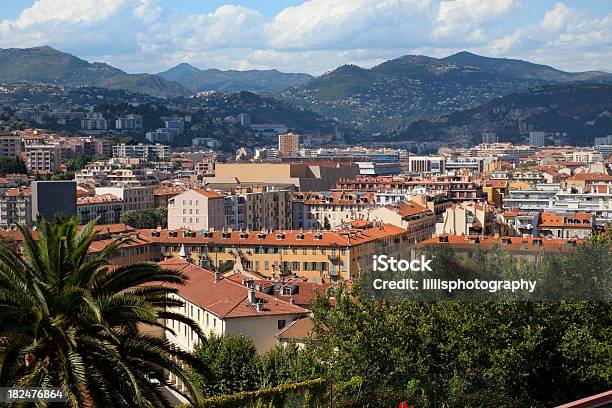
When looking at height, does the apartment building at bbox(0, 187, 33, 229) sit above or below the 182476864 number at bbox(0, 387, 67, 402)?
below

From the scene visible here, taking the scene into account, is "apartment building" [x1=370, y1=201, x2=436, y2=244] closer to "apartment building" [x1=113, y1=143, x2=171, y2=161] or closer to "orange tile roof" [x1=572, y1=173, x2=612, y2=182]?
"orange tile roof" [x1=572, y1=173, x2=612, y2=182]

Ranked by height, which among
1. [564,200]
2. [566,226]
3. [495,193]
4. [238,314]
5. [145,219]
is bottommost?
[145,219]

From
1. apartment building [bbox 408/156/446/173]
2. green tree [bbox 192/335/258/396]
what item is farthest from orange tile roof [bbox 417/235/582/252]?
apartment building [bbox 408/156/446/173]

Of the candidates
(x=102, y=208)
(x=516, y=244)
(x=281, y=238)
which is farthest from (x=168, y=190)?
(x=516, y=244)

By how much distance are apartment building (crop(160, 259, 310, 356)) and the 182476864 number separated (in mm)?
13902

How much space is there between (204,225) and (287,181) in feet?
83.6

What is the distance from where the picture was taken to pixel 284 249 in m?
44.4

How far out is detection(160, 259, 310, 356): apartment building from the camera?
22328 mm

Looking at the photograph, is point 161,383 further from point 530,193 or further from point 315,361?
point 530,193

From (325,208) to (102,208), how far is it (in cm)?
1532

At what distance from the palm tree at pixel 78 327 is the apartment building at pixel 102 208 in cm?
5972

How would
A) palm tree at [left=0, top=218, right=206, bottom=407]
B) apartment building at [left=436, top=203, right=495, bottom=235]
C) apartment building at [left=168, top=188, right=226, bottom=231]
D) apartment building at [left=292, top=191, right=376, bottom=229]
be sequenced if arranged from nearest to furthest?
palm tree at [left=0, top=218, right=206, bottom=407] < apartment building at [left=436, top=203, right=495, bottom=235] < apartment building at [left=168, top=188, right=226, bottom=231] < apartment building at [left=292, top=191, right=376, bottom=229]

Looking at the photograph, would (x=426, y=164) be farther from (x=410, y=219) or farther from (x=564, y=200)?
(x=410, y=219)

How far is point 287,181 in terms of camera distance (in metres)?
84.0
